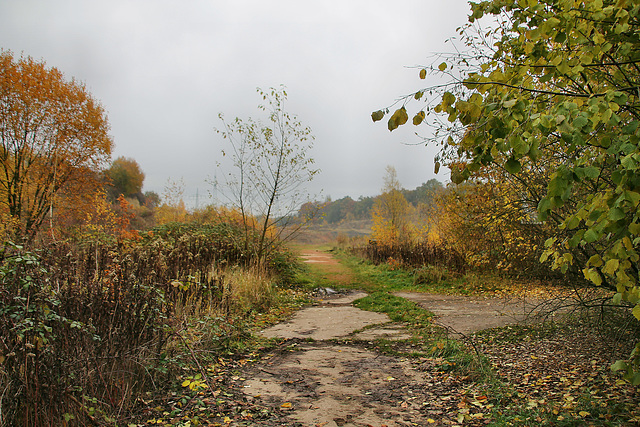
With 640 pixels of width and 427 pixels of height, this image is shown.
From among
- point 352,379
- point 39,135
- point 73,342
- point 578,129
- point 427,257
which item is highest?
point 39,135

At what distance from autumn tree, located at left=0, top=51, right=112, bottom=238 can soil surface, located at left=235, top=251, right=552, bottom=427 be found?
1123cm

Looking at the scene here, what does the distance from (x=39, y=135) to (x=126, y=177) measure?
29324 mm

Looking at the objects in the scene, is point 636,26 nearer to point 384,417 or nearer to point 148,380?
point 384,417

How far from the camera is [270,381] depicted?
3830mm

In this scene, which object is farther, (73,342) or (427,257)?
(427,257)

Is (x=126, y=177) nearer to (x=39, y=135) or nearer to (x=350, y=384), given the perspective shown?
(x=39, y=135)

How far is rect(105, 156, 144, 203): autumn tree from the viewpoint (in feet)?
132

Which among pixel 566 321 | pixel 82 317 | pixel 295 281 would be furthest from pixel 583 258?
pixel 295 281

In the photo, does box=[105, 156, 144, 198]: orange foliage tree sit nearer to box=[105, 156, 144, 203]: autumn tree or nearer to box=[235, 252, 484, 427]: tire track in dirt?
box=[105, 156, 144, 203]: autumn tree

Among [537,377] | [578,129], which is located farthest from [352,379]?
[578,129]

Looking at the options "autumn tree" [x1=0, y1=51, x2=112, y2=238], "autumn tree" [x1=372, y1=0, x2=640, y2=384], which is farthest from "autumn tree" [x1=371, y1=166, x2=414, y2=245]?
"autumn tree" [x1=372, y1=0, x2=640, y2=384]

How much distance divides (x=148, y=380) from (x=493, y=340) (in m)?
3.94

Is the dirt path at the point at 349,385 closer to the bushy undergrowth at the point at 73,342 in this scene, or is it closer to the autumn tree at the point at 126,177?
the bushy undergrowth at the point at 73,342

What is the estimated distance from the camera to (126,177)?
134ft
